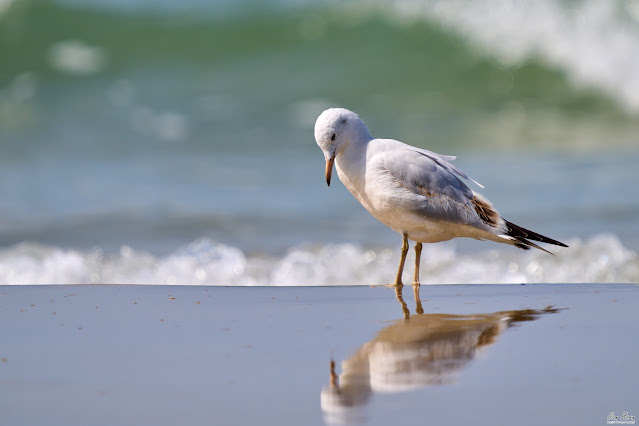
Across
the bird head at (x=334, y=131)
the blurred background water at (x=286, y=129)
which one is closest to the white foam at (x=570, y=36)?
the blurred background water at (x=286, y=129)

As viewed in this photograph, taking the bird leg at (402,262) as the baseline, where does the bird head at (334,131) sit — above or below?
above

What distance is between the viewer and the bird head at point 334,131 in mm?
4215

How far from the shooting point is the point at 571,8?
11375 millimetres

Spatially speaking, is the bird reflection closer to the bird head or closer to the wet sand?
the wet sand

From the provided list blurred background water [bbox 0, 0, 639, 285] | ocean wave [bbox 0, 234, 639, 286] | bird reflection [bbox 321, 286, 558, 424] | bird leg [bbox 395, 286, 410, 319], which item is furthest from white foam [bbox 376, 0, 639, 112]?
bird reflection [bbox 321, 286, 558, 424]

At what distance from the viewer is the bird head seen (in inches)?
166

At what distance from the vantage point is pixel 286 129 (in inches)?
415

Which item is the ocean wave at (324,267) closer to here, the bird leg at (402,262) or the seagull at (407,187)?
the bird leg at (402,262)

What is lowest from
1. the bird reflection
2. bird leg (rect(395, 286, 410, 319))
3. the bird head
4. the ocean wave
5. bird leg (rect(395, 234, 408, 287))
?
the bird reflection

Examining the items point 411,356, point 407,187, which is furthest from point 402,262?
point 411,356

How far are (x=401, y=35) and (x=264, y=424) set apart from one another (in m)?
10.2

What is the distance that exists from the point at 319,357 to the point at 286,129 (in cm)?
768

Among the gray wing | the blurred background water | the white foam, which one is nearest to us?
the gray wing

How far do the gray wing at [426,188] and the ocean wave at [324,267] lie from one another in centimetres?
140
